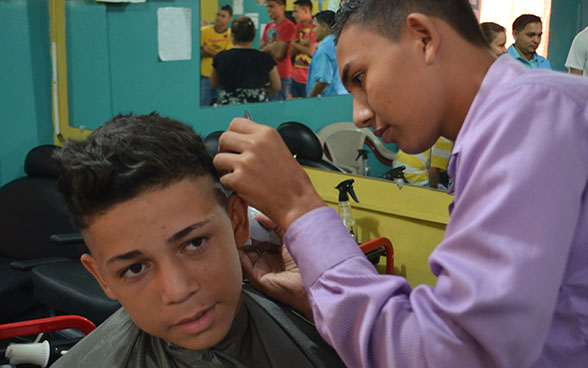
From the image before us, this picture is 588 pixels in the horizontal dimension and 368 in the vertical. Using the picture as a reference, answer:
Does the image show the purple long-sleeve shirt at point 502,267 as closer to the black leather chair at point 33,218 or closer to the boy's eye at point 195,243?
the boy's eye at point 195,243

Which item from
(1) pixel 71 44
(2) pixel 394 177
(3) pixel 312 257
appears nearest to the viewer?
(3) pixel 312 257

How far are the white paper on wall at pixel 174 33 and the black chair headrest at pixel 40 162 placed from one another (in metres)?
0.88

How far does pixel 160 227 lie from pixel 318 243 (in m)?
0.39

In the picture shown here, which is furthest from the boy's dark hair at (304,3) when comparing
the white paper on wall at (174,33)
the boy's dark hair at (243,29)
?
the white paper on wall at (174,33)

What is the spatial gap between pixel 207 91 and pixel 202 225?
2330 mm

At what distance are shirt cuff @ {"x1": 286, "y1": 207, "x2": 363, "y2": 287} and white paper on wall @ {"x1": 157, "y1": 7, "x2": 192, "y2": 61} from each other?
2773 mm

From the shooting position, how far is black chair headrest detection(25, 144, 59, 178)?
3.45 metres

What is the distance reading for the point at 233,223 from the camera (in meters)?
1.31

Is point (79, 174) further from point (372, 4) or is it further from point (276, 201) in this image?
point (372, 4)

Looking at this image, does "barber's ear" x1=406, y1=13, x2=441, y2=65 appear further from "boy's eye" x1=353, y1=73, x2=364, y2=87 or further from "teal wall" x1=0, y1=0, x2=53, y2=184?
"teal wall" x1=0, y1=0, x2=53, y2=184

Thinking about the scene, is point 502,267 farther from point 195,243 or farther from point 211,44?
point 211,44

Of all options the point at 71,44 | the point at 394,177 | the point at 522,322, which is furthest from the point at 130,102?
the point at 522,322

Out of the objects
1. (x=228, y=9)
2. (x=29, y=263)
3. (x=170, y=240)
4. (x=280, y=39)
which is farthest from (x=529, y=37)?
(x=29, y=263)

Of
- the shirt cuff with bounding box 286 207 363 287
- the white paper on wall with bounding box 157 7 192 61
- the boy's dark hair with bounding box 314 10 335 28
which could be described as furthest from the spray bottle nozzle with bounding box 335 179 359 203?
the shirt cuff with bounding box 286 207 363 287
